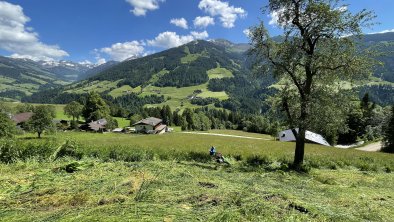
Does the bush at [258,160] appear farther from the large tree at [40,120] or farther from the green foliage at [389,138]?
the large tree at [40,120]

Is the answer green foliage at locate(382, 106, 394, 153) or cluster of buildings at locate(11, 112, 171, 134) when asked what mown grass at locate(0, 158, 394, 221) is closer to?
green foliage at locate(382, 106, 394, 153)

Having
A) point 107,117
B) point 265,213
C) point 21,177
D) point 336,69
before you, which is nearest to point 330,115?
point 336,69

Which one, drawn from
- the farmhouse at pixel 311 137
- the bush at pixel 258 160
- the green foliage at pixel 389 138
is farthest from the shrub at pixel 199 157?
the farmhouse at pixel 311 137

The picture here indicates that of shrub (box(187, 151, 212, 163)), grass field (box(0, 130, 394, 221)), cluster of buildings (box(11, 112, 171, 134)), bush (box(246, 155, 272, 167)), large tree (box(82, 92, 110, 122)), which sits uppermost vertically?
large tree (box(82, 92, 110, 122))

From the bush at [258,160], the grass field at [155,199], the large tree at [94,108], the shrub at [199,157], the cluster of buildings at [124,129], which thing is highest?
the large tree at [94,108]

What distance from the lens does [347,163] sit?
2200cm

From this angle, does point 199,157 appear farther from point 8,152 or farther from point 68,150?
point 8,152

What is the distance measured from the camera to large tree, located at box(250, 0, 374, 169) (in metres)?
19.3

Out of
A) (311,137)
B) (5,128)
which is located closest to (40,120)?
(5,128)

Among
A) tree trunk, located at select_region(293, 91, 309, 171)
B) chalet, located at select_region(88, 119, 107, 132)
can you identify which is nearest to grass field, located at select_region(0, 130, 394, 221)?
tree trunk, located at select_region(293, 91, 309, 171)

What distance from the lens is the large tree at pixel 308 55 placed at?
19.3 metres

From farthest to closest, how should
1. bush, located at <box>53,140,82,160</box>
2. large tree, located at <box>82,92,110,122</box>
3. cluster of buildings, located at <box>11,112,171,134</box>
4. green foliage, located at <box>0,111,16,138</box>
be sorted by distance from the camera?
large tree, located at <box>82,92,110,122</box> → cluster of buildings, located at <box>11,112,171,134</box> → green foliage, located at <box>0,111,16,138</box> → bush, located at <box>53,140,82,160</box>

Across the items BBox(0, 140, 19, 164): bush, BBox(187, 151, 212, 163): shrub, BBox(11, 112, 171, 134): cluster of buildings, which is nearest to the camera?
BBox(0, 140, 19, 164): bush

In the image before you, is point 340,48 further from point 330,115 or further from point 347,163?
point 347,163
